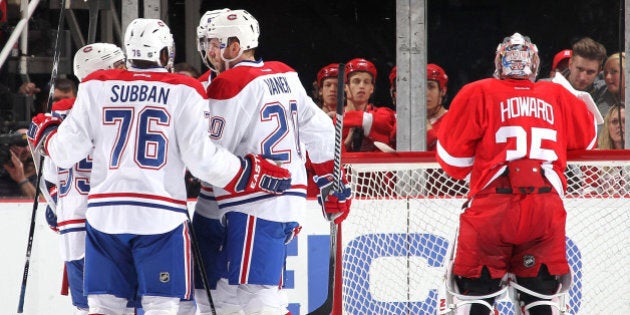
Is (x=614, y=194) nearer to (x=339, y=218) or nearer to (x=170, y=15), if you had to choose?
(x=339, y=218)

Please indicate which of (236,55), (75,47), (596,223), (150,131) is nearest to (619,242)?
(596,223)

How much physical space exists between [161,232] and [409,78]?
1.90 m

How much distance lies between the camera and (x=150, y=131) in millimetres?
3279

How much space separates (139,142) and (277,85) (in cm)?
51

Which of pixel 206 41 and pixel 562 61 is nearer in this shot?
pixel 206 41

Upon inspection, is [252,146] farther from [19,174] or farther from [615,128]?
[615,128]

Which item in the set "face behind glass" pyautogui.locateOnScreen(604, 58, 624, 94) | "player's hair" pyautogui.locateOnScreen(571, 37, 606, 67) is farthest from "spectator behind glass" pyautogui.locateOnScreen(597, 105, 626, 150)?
"player's hair" pyautogui.locateOnScreen(571, 37, 606, 67)

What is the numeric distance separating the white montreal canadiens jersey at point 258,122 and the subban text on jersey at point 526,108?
0.66m

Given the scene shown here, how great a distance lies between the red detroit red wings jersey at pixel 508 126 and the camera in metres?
3.44

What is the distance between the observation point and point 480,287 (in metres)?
3.51

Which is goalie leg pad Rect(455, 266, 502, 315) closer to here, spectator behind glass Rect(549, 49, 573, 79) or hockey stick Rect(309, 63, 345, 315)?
hockey stick Rect(309, 63, 345, 315)

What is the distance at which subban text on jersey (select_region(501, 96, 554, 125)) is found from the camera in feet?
11.3

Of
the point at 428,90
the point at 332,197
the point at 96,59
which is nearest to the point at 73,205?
the point at 96,59

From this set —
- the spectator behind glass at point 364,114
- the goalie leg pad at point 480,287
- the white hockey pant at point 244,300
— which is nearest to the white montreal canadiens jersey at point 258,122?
the white hockey pant at point 244,300
